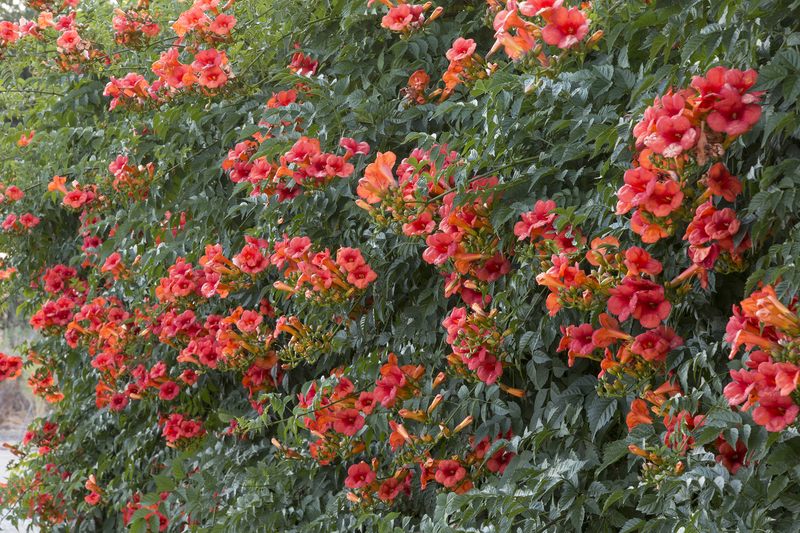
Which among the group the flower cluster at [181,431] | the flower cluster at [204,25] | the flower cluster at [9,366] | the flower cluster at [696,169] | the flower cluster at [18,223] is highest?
the flower cluster at [204,25]

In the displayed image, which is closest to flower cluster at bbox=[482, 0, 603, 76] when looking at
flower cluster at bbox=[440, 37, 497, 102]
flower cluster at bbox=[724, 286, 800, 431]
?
flower cluster at bbox=[440, 37, 497, 102]

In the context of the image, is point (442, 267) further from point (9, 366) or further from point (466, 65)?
point (9, 366)

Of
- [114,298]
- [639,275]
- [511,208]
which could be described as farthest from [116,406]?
[639,275]

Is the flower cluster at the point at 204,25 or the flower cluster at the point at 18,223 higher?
the flower cluster at the point at 204,25

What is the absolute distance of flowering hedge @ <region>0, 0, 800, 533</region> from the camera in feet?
5.21

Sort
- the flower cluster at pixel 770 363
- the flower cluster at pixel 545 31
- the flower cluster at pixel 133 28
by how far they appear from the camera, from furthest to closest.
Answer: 1. the flower cluster at pixel 133 28
2. the flower cluster at pixel 545 31
3. the flower cluster at pixel 770 363

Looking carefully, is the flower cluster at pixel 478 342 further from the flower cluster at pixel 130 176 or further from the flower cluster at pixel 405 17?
the flower cluster at pixel 130 176

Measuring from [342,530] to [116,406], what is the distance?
1830 millimetres

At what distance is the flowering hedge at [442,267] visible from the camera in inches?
62.6

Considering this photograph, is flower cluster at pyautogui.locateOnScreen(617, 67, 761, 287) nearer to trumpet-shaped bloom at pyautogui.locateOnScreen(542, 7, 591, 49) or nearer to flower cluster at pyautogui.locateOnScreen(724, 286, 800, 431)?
flower cluster at pyautogui.locateOnScreen(724, 286, 800, 431)

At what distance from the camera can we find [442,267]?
2.30 m

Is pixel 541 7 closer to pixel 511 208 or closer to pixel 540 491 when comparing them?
pixel 511 208

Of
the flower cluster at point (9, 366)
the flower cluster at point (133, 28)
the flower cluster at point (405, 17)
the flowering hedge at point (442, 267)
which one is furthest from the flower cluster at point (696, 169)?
the flower cluster at point (9, 366)

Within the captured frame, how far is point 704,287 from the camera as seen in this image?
1.70m
